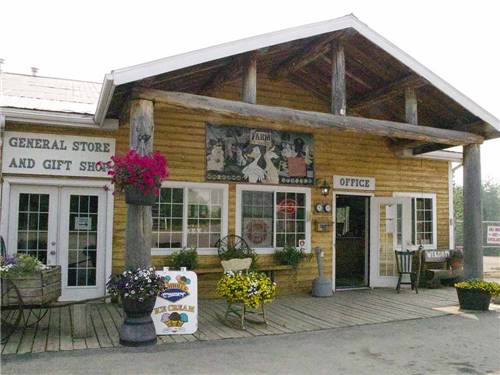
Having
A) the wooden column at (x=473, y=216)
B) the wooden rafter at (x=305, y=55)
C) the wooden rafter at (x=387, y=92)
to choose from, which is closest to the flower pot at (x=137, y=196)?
the wooden rafter at (x=305, y=55)

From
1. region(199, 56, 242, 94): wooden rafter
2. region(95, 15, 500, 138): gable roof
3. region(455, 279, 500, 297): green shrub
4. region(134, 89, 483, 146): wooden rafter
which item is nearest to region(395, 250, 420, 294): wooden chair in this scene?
region(455, 279, 500, 297): green shrub

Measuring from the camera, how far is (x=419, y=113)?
8680 millimetres

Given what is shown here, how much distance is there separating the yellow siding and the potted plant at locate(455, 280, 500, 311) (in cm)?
261

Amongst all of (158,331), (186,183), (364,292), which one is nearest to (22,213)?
(186,183)

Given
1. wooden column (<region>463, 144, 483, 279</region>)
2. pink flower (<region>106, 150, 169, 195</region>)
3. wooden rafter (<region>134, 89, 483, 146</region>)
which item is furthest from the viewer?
wooden column (<region>463, 144, 483, 279</region>)

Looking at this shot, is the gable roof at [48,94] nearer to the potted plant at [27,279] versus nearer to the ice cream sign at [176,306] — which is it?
the potted plant at [27,279]

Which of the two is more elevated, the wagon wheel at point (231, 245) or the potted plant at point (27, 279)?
the wagon wheel at point (231, 245)

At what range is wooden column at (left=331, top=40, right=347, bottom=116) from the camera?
6.67m

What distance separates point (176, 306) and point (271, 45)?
11.7 feet

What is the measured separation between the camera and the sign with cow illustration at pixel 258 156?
830 centimetres

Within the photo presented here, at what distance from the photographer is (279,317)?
264 inches

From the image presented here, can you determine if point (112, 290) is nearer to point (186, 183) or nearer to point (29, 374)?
point (29, 374)

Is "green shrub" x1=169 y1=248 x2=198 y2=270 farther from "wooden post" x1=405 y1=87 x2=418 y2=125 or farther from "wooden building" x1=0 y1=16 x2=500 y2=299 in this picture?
"wooden post" x1=405 y1=87 x2=418 y2=125

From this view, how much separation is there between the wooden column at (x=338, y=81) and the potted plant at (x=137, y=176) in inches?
109
